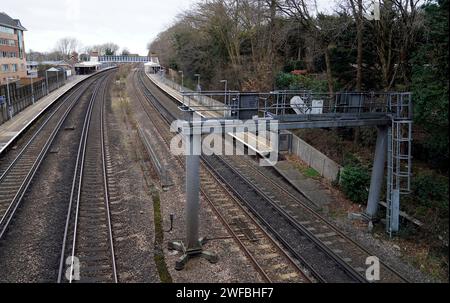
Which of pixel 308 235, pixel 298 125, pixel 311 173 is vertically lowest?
pixel 308 235

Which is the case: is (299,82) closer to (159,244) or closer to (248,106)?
(248,106)

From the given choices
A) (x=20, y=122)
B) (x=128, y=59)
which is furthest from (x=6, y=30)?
(x=128, y=59)

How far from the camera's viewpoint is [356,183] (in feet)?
52.9

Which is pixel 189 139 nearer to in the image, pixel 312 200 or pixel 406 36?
pixel 312 200

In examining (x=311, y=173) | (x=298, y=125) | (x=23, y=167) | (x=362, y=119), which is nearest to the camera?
(x=298, y=125)

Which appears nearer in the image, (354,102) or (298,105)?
(298,105)

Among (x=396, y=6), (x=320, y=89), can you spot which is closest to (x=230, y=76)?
(x=320, y=89)

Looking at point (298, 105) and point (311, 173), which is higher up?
point (298, 105)

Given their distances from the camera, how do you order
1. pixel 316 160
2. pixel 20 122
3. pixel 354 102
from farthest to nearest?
pixel 20 122 → pixel 316 160 → pixel 354 102

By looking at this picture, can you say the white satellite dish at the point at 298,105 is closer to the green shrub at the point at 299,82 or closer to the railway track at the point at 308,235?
the railway track at the point at 308,235

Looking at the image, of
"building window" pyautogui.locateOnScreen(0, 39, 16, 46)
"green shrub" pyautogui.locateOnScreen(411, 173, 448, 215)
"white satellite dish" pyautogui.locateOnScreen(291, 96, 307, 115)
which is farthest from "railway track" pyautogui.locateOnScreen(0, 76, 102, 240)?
"building window" pyautogui.locateOnScreen(0, 39, 16, 46)

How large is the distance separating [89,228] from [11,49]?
66767mm
